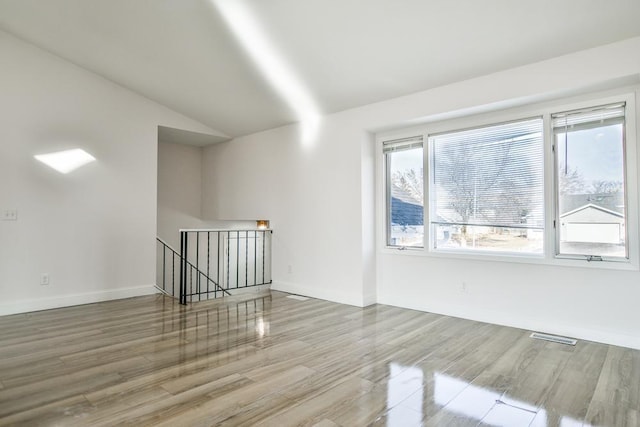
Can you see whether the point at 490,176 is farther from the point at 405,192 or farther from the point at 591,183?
the point at 405,192

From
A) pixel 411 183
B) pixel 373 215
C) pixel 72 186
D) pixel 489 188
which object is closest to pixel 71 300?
pixel 72 186

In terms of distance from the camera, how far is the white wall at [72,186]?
14.3 feet

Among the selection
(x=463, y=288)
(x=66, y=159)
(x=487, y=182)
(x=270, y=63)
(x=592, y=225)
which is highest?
(x=270, y=63)

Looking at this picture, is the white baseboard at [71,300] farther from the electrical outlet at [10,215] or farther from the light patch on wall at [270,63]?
the light patch on wall at [270,63]

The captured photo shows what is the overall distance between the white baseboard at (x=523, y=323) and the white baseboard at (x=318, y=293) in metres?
0.41

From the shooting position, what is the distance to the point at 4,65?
14.2ft

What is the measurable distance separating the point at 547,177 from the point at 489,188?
576 millimetres

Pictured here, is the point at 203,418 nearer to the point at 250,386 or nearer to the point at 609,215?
the point at 250,386

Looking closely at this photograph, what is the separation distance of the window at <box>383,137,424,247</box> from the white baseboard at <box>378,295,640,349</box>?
746 mm

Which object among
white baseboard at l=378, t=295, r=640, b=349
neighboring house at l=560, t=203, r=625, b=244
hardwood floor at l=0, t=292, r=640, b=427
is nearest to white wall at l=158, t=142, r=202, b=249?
hardwood floor at l=0, t=292, r=640, b=427

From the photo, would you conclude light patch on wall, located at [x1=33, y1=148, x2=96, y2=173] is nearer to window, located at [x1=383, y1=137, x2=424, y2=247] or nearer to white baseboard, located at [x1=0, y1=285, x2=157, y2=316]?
white baseboard, located at [x1=0, y1=285, x2=157, y2=316]

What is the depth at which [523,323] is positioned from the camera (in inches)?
147

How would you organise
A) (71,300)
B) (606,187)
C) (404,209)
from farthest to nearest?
1. (404,209)
2. (71,300)
3. (606,187)

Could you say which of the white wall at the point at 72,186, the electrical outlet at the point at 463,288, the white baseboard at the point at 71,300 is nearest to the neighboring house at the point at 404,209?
the electrical outlet at the point at 463,288
